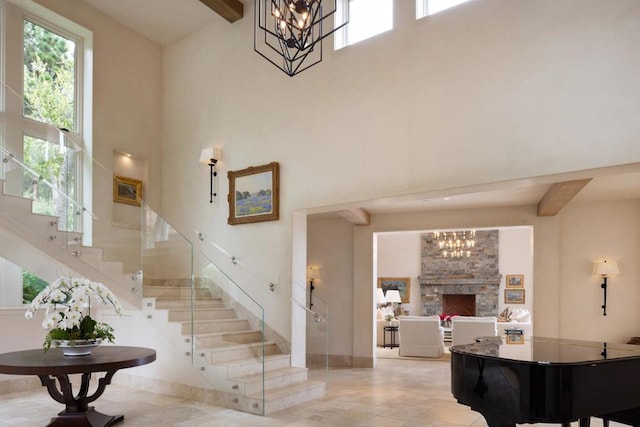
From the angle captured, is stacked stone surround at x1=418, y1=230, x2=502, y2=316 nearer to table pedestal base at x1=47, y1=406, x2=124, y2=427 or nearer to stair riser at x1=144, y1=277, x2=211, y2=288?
stair riser at x1=144, y1=277, x2=211, y2=288

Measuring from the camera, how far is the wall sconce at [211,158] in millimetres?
7801

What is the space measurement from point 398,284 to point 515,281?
3.48 meters

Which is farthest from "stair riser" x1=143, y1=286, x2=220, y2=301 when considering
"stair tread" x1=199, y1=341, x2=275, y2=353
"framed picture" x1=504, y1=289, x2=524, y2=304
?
"framed picture" x1=504, y1=289, x2=524, y2=304

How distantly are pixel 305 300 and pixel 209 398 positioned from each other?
1916mm

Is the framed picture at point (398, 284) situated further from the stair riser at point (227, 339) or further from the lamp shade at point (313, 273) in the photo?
the stair riser at point (227, 339)

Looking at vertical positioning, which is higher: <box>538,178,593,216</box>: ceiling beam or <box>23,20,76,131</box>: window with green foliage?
<box>23,20,76,131</box>: window with green foliage

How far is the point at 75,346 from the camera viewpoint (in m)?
4.60

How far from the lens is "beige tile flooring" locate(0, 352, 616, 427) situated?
5.16m

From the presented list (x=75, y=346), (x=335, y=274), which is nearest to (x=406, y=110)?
(x=75, y=346)

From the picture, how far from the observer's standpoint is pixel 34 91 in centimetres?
738

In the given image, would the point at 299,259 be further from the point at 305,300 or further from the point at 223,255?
the point at 223,255

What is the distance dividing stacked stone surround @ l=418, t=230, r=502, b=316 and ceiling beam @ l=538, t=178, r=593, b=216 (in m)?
6.52

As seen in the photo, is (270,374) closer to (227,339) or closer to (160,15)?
(227,339)

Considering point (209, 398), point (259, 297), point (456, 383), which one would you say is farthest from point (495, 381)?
point (259, 297)
